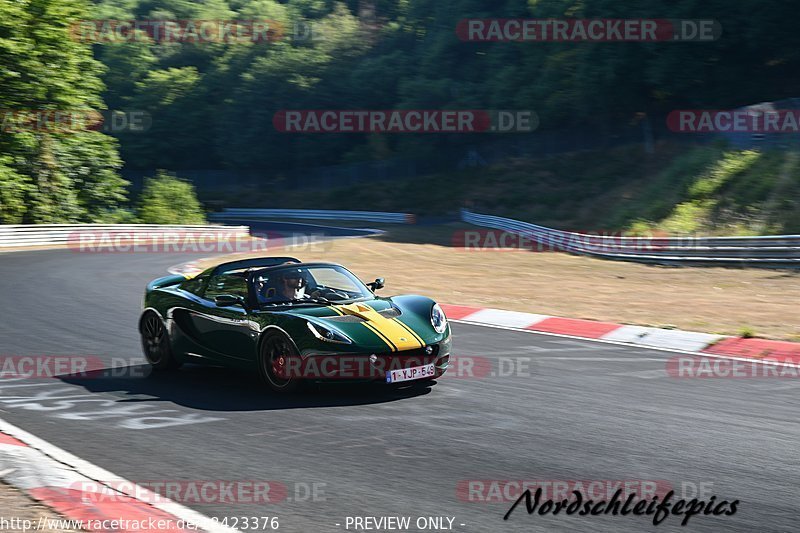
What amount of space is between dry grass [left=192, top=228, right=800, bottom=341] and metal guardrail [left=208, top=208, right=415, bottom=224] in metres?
25.3

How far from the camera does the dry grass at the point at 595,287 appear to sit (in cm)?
1405

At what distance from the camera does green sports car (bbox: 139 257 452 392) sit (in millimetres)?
8133

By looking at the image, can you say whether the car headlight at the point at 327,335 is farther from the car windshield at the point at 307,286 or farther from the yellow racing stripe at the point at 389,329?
the car windshield at the point at 307,286

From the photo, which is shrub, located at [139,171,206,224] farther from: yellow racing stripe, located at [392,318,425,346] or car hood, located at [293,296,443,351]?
yellow racing stripe, located at [392,318,425,346]

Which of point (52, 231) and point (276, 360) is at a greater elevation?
point (52, 231)

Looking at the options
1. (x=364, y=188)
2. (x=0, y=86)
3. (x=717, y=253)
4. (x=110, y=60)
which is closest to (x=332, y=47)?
(x=364, y=188)

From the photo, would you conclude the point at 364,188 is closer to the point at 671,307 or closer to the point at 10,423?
the point at 671,307

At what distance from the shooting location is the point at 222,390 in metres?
8.79

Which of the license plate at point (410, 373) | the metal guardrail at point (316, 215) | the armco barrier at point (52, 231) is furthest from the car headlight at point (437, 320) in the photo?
the metal guardrail at point (316, 215)

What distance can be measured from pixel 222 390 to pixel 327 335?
136 centimetres

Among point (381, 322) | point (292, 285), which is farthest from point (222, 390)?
point (381, 322)

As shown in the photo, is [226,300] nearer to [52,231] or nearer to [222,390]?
[222,390]

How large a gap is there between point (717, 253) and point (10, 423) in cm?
1984

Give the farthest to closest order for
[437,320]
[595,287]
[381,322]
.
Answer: [595,287] < [437,320] < [381,322]
